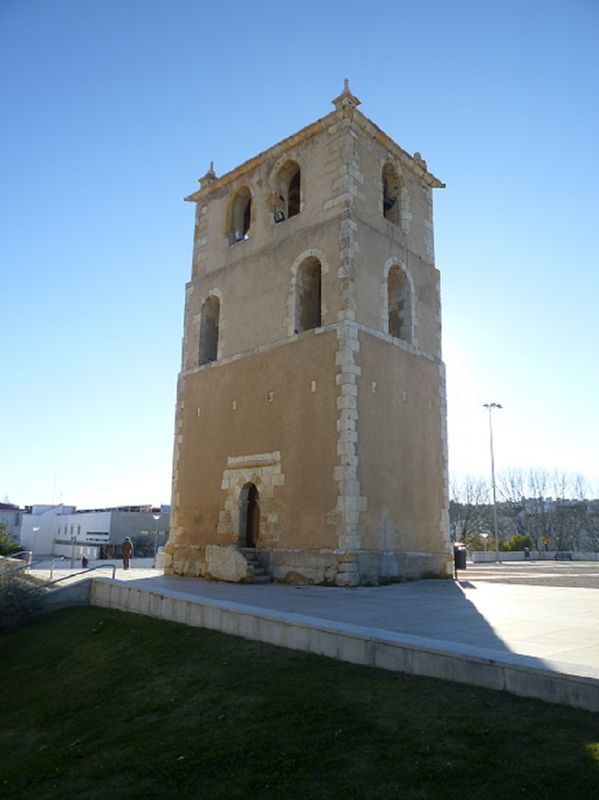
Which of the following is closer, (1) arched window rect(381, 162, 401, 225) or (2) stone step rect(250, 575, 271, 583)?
(2) stone step rect(250, 575, 271, 583)

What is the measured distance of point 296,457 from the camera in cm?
1513

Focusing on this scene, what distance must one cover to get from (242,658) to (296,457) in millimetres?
8093

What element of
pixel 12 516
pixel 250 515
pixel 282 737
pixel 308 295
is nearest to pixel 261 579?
pixel 250 515

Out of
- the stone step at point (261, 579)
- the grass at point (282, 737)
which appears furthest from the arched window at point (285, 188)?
the grass at point (282, 737)

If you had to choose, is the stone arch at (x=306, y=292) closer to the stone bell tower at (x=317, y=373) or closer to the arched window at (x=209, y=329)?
the stone bell tower at (x=317, y=373)

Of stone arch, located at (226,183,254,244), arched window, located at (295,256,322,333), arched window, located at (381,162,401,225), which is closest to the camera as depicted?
arched window, located at (295,256,322,333)

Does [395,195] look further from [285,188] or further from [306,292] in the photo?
[306,292]

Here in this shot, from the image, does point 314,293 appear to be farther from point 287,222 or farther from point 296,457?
point 296,457

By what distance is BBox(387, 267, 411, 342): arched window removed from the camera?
1758 cm

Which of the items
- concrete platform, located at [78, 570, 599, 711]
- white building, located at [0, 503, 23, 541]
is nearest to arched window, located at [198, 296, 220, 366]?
concrete platform, located at [78, 570, 599, 711]

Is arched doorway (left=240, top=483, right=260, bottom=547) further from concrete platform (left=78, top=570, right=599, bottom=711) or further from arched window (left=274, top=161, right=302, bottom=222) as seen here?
arched window (left=274, top=161, right=302, bottom=222)

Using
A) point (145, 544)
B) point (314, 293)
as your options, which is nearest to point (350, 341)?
point (314, 293)

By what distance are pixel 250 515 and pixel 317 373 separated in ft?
14.5

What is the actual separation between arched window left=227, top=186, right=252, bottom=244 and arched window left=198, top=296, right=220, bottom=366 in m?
2.09
